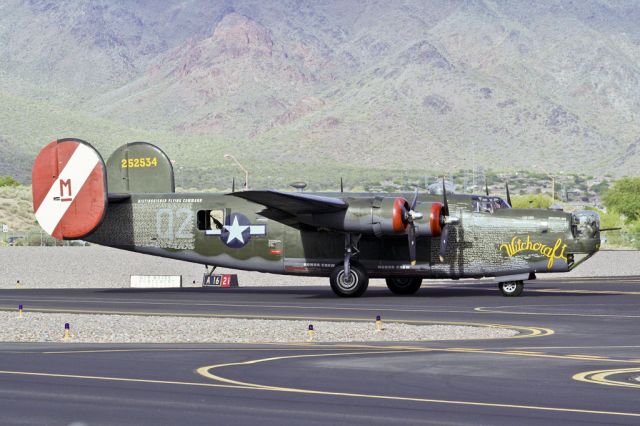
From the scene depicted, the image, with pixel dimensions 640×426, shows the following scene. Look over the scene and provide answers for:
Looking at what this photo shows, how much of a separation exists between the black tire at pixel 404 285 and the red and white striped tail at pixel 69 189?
1001 centimetres

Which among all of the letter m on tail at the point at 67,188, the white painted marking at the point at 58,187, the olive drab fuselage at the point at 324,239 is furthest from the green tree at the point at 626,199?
the letter m on tail at the point at 67,188

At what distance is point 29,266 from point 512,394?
45686 mm

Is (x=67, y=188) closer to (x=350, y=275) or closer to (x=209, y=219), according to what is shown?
(x=209, y=219)

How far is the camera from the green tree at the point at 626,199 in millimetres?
110062

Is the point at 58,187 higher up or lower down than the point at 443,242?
higher up

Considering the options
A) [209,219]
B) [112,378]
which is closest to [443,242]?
[209,219]

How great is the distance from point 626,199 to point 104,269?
2565 inches

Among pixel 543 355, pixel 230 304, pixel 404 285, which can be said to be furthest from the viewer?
pixel 404 285

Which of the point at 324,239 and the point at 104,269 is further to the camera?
the point at 104,269

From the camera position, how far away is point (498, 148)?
184875mm

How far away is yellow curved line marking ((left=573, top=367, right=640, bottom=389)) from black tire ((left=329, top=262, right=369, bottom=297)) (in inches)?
786

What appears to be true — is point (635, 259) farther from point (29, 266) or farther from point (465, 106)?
point (465, 106)

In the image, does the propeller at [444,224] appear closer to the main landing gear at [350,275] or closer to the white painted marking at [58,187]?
the main landing gear at [350,275]

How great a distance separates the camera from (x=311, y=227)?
39.1 metres
